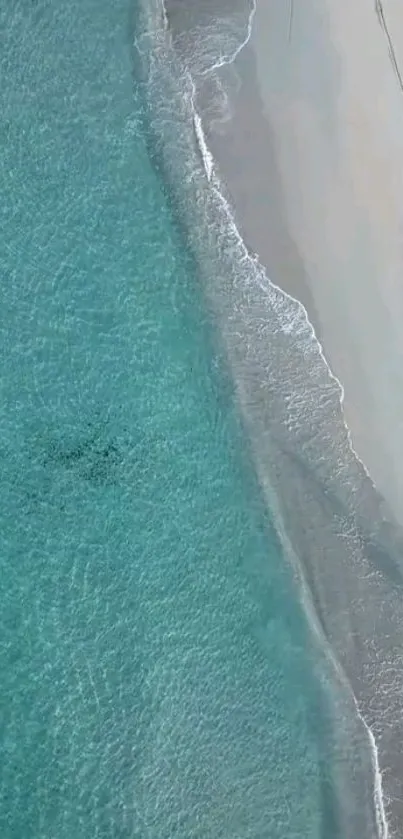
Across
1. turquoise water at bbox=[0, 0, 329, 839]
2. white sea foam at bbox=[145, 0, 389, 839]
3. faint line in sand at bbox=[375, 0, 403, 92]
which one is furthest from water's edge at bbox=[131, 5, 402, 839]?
faint line in sand at bbox=[375, 0, 403, 92]

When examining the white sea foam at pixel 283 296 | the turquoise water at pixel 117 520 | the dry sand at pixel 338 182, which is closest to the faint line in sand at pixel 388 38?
the dry sand at pixel 338 182

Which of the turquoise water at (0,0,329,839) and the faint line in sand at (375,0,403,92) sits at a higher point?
the faint line in sand at (375,0,403,92)

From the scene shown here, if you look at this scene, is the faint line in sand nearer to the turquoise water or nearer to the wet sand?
the wet sand

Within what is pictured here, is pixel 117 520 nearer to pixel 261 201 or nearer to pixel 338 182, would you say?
pixel 261 201

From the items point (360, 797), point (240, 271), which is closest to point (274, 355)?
point (240, 271)

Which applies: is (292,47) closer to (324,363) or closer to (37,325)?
(324,363)

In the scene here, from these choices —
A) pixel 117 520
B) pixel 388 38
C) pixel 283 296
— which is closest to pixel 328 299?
pixel 283 296

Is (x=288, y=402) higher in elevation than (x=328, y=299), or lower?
lower
